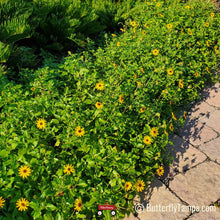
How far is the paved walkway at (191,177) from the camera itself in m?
2.05

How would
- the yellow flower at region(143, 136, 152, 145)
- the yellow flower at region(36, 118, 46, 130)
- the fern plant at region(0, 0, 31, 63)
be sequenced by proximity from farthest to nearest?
the fern plant at region(0, 0, 31, 63) < the yellow flower at region(143, 136, 152, 145) < the yellow flower at region(36, 118, 46, 130)

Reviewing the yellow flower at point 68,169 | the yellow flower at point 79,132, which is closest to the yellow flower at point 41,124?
the yellow flower at point 79,132

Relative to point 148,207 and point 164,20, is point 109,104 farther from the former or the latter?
point 164,20

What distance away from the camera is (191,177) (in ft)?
7.70

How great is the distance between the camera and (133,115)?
2348 mm

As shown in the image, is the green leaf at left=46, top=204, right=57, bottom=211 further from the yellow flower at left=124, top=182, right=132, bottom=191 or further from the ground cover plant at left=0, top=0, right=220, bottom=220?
the yellow flower at left=124, top=182, right=132, bottom=191

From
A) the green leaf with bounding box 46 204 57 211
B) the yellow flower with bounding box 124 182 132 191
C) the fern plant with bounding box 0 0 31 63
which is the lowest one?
the green leaf with bounding box 46 204 57 211

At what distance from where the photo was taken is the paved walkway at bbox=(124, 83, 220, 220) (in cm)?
205

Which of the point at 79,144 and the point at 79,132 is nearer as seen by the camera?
the point at 79,132

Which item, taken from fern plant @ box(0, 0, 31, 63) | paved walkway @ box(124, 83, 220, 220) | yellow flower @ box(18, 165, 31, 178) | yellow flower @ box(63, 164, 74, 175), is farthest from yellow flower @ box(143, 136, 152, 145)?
fern plant @ box(0, 0, 31, 63)

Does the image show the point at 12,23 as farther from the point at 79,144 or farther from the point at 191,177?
the point at 191,177

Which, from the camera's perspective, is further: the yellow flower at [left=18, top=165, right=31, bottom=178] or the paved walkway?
the paved walkway

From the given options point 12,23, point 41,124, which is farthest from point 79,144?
point 12,23

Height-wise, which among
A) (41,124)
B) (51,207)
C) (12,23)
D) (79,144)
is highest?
(12,23)
